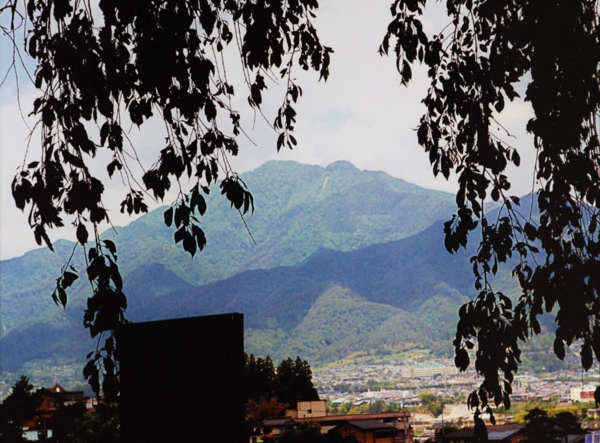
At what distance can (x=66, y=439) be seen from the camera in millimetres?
23547

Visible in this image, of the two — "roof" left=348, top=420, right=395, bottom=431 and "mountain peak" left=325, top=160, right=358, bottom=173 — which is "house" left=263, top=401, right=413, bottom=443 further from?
"mountain peak" left=325, top=160, right=358, bottom=173

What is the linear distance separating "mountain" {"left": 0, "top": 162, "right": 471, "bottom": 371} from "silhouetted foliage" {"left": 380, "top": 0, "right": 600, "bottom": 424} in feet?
182

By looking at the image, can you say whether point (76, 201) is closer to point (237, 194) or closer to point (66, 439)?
point (237, 194)

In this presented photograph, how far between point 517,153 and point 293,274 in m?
80.3

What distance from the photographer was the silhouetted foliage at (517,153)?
204cm

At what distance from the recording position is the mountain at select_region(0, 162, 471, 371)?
66875mm

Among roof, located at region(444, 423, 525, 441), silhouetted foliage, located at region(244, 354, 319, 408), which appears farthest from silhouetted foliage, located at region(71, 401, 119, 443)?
roof, located at region(444, 423, 525, 441)

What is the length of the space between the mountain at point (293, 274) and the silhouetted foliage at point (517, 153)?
55.6m

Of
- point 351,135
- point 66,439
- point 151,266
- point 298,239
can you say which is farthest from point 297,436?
point 351,135

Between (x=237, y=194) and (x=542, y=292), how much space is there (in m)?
0.88

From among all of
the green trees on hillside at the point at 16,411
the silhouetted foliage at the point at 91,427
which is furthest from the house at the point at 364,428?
the green trees on hillside at the point at 16,411

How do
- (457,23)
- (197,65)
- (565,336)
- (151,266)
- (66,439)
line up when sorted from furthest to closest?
(151,266), (66,439), (457,23), (565,336), (197,65)

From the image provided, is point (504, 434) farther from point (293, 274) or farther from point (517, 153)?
point (293, 274)

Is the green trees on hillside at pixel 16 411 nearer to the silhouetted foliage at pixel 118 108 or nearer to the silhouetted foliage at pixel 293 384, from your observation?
the silhouetted foliage at pixel 293 384
